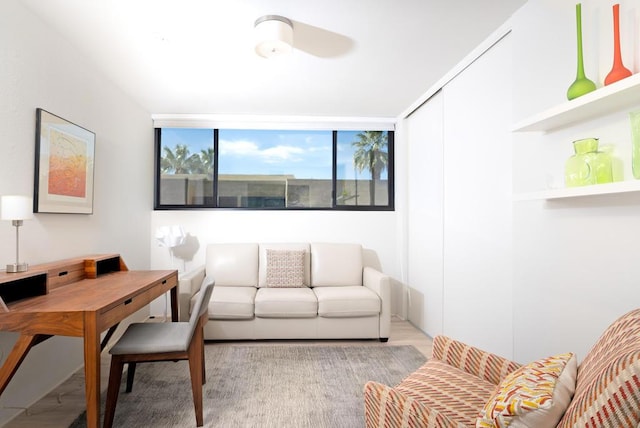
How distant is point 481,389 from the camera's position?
59.6 inches

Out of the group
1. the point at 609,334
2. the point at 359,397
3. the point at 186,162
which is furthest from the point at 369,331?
the point at 186,162

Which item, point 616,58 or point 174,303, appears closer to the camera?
point 616,58

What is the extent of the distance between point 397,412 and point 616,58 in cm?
163

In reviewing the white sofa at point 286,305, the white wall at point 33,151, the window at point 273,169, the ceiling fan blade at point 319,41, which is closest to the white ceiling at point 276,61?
the ceiling fan blade at point 319,41

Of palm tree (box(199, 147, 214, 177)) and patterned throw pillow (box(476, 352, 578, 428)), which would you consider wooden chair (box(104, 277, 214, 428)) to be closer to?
patterned throw pillow (box(476, 352, 578, 428))

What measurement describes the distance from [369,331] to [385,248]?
1.31 metres

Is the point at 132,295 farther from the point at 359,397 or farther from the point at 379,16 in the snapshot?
the point at 379,16

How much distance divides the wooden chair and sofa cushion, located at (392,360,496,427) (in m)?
1.17

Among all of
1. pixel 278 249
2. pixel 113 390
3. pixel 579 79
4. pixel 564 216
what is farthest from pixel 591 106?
pixel 278 249

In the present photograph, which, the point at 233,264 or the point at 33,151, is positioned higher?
the point at 33,151

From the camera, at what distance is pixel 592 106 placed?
1495 mm

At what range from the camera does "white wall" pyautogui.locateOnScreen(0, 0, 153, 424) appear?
2.09 metres

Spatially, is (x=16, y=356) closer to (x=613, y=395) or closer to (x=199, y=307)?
(x=199, y=307)

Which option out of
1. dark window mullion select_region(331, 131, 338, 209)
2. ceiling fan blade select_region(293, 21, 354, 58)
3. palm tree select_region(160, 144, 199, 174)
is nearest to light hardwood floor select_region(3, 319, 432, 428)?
dark window mullion select_region(331, 131, 338, 209)
